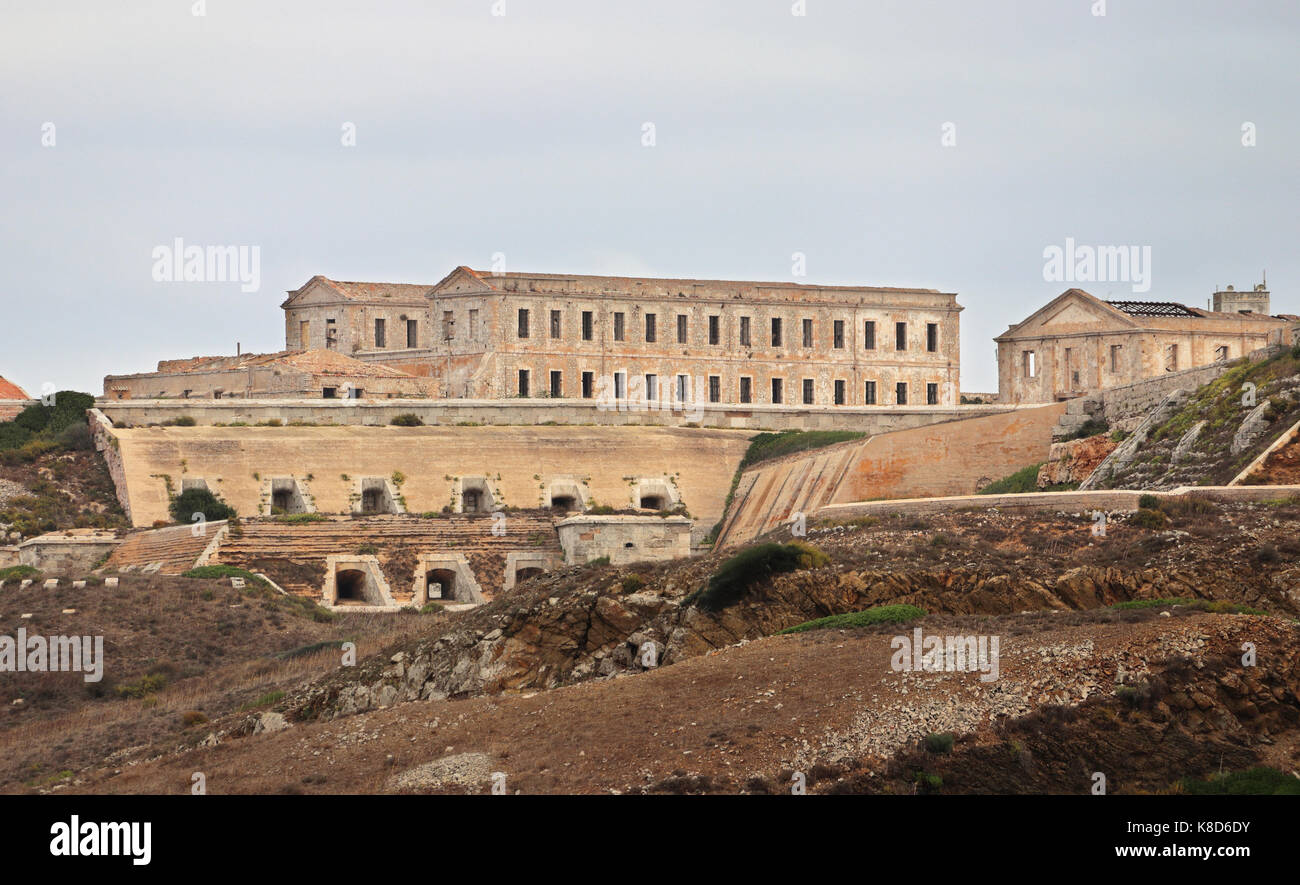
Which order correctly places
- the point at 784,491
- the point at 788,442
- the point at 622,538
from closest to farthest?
the point at 622,538 → the point at 784,491 → the point at 788,442

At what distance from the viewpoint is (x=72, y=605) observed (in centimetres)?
Result: 4466

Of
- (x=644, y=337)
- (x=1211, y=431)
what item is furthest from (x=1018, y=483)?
(x=644, y=337)

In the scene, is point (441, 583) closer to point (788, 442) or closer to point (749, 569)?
point (788, 442)

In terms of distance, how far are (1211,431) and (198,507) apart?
1138 inches

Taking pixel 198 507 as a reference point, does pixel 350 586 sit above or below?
below

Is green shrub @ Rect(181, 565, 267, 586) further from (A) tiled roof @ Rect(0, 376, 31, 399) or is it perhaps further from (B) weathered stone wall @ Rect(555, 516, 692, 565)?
(A) tiled roof @ Rect(0, 376, 31, 399)

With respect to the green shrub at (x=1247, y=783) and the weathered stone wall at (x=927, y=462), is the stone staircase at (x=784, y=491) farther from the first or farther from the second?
the green shrub at (x=1247, y=783)

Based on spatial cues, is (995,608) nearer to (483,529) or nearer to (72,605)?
(72,605)

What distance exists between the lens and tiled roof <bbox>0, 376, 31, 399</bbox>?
7088 cm

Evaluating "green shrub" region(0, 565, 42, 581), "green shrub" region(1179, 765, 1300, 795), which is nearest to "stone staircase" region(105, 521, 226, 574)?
"green shrub" region(0, 565, 42, 581)

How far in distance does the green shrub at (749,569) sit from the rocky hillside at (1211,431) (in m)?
11.2

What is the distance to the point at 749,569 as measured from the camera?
31656mm

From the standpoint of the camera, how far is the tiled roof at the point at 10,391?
233 feet
